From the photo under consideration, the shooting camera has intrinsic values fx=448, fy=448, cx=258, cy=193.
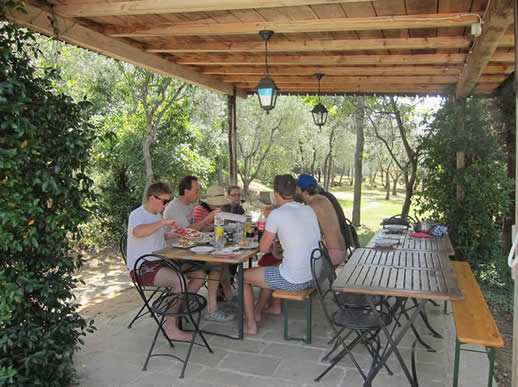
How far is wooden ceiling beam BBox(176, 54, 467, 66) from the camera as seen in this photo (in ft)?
14.9

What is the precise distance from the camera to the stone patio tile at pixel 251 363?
303 cm

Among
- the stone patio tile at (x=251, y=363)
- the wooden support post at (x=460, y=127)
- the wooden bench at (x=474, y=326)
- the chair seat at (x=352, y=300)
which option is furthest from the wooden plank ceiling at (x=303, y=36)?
the stone patio tile at (x=251, y=363)

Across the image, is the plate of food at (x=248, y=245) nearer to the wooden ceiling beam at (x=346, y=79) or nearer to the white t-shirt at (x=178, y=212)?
the white t-shirt at (x=178, y=212)

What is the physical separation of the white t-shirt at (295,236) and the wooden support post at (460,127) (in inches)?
132

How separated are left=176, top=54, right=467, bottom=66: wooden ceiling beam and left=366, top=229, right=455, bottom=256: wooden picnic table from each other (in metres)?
1.78

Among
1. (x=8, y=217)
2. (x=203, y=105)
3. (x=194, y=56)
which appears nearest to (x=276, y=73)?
(x=194, y=56)

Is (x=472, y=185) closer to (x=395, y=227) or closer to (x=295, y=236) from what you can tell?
(x=395, y=227)

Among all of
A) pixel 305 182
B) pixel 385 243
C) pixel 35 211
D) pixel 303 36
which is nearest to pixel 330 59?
pixel 303 36

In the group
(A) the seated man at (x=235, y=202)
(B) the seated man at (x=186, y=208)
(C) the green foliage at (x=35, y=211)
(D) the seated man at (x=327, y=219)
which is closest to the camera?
(C) the green foliage at (x=35, y=211)

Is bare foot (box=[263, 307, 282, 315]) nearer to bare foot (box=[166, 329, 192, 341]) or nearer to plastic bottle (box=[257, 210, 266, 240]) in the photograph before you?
plastic bottle (box=[257, 210, 266, 240])

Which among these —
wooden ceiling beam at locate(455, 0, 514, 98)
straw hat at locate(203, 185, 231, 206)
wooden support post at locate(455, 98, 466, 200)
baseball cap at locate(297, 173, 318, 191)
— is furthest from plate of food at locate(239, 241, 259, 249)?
wooden support post at locate(455, 98, 466, 200)

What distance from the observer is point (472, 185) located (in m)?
5.57

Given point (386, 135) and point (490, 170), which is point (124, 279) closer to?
point (490, 170)

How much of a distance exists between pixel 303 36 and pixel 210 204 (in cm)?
190
